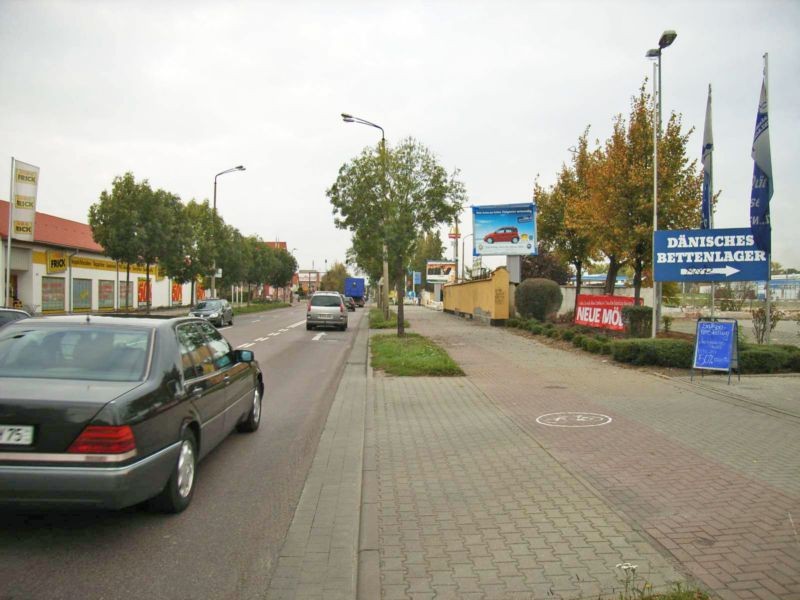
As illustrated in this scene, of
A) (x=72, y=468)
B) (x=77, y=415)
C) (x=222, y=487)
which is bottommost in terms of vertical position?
(x=222, y=487)

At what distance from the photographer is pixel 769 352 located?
41.3 feet

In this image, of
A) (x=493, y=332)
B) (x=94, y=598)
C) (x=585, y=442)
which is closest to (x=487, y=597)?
(x=94, y=598)

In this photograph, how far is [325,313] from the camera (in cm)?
2856

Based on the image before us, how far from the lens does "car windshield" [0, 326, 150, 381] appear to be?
4520 mm

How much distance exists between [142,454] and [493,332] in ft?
71.7

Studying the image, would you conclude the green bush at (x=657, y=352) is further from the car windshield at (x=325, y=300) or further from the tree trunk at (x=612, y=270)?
the car windshield at (x=325, y=300)

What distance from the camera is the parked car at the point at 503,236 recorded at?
3070cm

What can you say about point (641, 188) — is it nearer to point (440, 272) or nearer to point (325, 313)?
point (325, 313)

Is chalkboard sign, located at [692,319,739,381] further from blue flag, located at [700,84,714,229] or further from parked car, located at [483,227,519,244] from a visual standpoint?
parked car, located at [483,227,519,244]

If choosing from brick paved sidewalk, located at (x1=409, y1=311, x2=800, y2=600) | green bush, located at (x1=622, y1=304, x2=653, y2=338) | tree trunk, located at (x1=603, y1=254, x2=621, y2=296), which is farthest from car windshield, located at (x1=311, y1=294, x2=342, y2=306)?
brick paved sidewalk, located at (x1=409, y1=311, x2=800, y2=600)

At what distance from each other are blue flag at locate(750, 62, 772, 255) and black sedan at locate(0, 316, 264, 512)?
10.6 meters

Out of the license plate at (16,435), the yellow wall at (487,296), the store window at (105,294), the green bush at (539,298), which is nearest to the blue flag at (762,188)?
the license plate at (16,435)

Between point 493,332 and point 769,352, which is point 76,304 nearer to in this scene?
point 493,332

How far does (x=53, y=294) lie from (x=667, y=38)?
3605 cm
